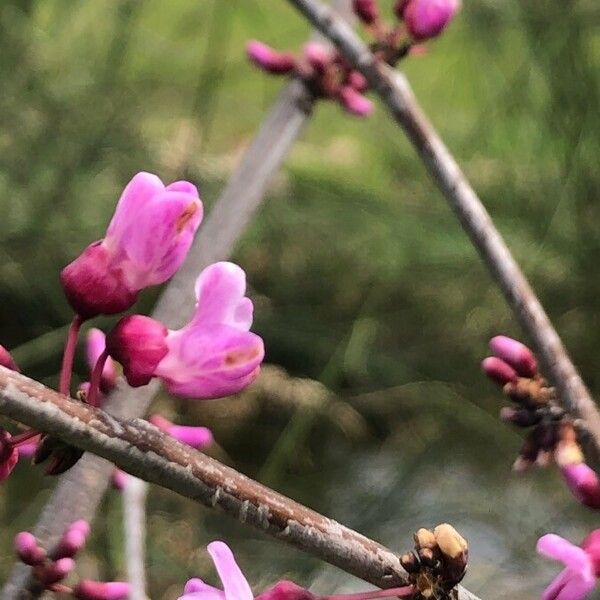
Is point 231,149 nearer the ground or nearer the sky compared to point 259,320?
nearer the sky

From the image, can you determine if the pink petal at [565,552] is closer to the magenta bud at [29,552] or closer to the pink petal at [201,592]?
the pink petal at [201,592]

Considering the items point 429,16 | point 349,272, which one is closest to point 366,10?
point 429,16

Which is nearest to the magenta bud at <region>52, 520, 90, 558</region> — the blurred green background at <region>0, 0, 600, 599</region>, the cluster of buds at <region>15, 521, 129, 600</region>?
the cluster of buds at <region>15, 521, 129, 600</region>

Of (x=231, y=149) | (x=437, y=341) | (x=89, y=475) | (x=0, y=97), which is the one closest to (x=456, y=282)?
(x=437, y=341)

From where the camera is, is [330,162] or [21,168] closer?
[21,168]

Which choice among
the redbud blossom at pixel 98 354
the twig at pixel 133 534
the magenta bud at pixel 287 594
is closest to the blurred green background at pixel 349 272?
the twig at pixel 133 534

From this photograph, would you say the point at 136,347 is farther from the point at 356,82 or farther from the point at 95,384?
the point at 356,82

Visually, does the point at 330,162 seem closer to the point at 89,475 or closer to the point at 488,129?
the point at 488,129

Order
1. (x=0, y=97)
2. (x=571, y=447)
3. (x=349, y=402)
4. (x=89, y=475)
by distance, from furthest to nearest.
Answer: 1. (x=349, y=402)
2. (x=0, y=97)
3. (x=89, y=475)
4. (x=571, y=447)

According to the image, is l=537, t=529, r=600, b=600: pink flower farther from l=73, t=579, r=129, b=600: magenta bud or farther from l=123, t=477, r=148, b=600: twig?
l=123, t=477, r=148, b=600: twig
